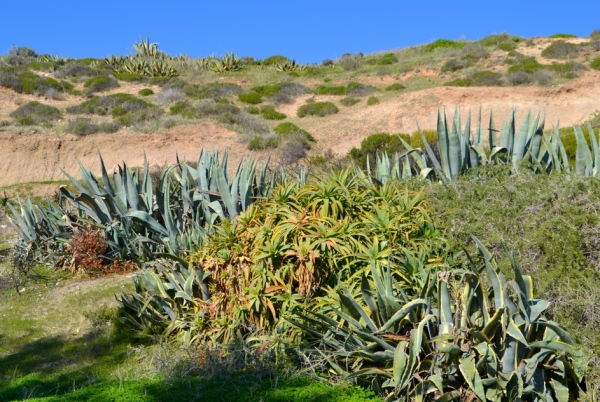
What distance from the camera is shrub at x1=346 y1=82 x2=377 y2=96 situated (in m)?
30.7

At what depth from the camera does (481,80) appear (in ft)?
95.1

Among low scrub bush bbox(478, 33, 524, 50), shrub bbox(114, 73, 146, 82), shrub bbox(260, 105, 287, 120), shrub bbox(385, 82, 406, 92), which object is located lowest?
shrub bbox(260, 105, 287, 120)

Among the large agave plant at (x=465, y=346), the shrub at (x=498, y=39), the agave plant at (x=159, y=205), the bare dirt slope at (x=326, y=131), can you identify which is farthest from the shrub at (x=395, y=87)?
the large agave plant at (x=465, y=346)

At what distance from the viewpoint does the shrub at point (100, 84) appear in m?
32.9

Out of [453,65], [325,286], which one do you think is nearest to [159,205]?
[325,286]

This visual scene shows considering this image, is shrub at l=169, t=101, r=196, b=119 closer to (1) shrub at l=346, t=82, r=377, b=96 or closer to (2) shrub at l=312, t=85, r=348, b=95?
(2) shrub at l=312, t=85, r=348, b=95

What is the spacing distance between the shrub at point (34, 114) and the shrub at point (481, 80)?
17.3 meters

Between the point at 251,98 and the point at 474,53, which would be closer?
the point at 251,98

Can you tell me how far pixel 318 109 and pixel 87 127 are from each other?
9.76 m

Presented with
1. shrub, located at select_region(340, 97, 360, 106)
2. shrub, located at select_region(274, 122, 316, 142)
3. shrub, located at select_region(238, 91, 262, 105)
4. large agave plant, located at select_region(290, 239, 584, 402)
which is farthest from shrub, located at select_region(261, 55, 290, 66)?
large agave plant, located at select_region(290, 239, 584, 402)

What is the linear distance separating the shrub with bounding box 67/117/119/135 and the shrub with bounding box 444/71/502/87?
14.9 metres

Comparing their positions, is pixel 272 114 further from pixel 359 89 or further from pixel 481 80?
pixel 481 80

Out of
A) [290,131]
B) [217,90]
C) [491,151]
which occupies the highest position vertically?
[217,90]

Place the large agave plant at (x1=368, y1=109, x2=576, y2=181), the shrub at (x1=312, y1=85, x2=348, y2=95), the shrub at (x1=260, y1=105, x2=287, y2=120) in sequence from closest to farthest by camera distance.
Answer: the large agave plant at (x1=368, y1=109, x2=576, y2=181), the shrub at (x1=260, y1=105, x2=287, y2=120), the shrub at (x1=312, y1=85, x2=348, y2=95)
